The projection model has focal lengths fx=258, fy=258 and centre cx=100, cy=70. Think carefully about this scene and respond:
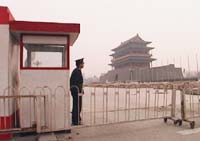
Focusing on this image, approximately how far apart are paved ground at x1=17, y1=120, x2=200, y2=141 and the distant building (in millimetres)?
58103

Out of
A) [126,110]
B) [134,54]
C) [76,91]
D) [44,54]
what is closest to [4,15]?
[44,54]

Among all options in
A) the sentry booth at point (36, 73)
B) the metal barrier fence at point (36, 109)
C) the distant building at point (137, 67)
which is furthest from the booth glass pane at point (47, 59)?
the distant building at point (137, 67)

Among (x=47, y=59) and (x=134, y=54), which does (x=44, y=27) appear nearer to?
(x=47, y=59)

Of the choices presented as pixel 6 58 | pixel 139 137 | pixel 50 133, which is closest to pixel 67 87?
pixel 50 133

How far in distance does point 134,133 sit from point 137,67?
222 ft

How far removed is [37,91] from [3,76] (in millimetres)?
829

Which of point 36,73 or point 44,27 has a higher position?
point 44,27

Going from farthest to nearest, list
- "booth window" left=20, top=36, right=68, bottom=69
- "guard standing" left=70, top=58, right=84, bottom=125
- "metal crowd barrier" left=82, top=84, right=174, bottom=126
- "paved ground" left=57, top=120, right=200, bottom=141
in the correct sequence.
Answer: "metal crowd barrier" left=82, top=84, right=174, bottom=126 → "guard standing" left=70, top=58, right=84, bottom=125 → "booth window" left=20, top=36, right=68, bottom=69 → "paved ground" left=57, top=120, right=200, bottom=141

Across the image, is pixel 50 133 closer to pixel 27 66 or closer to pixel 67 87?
pixel 67 87

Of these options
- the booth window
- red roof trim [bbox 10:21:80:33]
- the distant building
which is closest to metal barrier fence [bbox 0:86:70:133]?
the booth window

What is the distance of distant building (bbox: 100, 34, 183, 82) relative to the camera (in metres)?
67.0

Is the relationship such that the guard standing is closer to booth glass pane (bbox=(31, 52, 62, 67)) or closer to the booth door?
→ the booth door

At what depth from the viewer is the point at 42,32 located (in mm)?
6027

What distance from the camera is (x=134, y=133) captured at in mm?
6488
